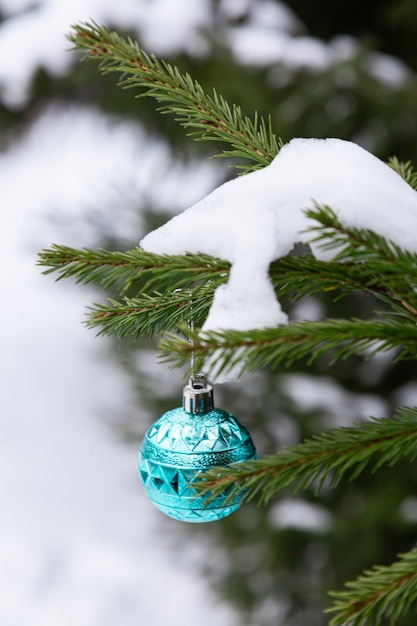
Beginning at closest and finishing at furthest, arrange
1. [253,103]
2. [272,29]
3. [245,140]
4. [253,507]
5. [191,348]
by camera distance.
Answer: [191,348]
[245,140]
[253,103]
[272,29]
[253,507]

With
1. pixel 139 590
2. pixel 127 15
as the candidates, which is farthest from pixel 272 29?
pixel 139 590

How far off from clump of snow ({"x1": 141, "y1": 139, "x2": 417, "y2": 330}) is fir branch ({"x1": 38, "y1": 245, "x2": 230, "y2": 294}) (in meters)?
0.02

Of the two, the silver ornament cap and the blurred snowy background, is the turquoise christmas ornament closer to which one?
the silver ornament cap

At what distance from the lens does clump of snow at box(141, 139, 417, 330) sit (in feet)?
1.51

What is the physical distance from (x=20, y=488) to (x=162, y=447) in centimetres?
300

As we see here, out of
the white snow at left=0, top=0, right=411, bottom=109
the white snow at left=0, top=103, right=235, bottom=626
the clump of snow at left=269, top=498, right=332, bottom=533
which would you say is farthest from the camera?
the white snow at left=0, top=103, right=235, bottom=626

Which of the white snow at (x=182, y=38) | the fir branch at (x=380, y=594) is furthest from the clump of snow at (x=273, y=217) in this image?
the white snow at (x=182, y=38)

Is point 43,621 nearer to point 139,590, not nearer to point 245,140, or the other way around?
point 139,590

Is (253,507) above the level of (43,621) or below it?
above

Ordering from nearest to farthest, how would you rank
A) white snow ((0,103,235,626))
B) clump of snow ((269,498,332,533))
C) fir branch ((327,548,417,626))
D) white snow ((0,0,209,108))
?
1. fir branch ((327,548,417,626))
2. white snow ((0,0,209,108))
3. clump of snow ((269,498,332,533))
4. white snow ((0,103,235,626))

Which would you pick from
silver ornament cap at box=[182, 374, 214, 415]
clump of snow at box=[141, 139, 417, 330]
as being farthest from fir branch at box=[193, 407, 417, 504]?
silver ornament cap at box=[182, 374, 214, 415]

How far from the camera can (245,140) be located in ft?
2.15

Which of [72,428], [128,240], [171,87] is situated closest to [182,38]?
[128,240]

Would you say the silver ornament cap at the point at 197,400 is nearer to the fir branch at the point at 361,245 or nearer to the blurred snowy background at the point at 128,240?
the fir branch at the point at 361,245
